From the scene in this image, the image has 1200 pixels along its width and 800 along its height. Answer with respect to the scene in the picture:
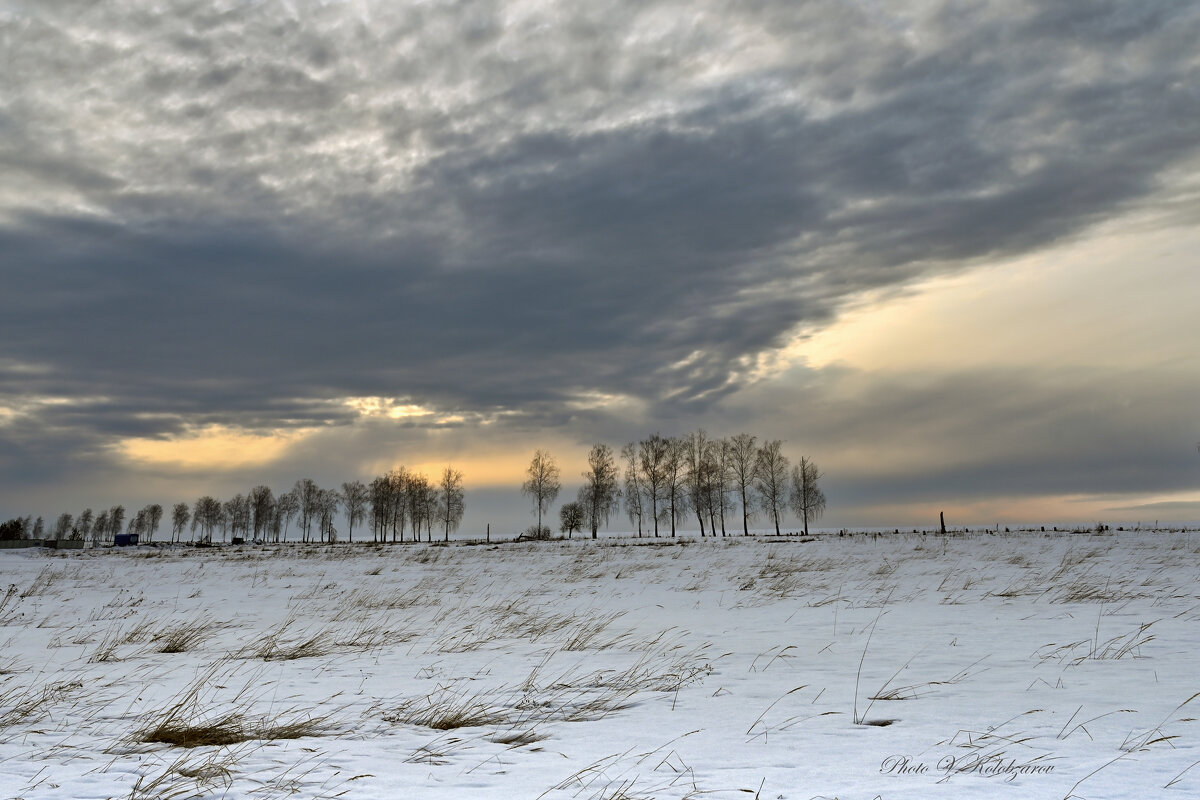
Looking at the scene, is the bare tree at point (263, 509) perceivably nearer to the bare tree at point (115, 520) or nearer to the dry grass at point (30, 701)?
→ the bare tree at point (115, 520)

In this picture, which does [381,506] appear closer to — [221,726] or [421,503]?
[421,503]

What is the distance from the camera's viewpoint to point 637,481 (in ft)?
294

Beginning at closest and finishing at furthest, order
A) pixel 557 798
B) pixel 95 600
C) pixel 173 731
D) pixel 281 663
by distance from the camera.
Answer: pixel 557 798 < pixel 173 731 < pixel 281 663 < pixel 95 600

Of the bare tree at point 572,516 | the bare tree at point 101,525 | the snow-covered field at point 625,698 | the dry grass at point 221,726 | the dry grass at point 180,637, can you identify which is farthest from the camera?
the bare tree at point 101,525

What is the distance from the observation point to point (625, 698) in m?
6.59

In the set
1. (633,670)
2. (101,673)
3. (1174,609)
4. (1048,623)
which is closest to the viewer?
(633,670)

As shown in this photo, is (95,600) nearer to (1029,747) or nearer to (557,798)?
(557,798)

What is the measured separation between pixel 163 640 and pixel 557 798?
896 cm

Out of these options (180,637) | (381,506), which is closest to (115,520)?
(381,506)

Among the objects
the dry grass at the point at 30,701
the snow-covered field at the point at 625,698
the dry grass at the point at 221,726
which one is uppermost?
the dry grass at the point at 30,701

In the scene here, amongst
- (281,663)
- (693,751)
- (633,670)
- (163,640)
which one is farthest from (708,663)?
(163,640)

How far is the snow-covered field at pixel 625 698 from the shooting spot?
4.29 metres

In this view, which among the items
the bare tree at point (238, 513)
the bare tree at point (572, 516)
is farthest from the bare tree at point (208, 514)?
the bare tree at point (572, 516)

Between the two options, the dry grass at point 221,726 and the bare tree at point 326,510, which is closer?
the dry grass at point 221,726
